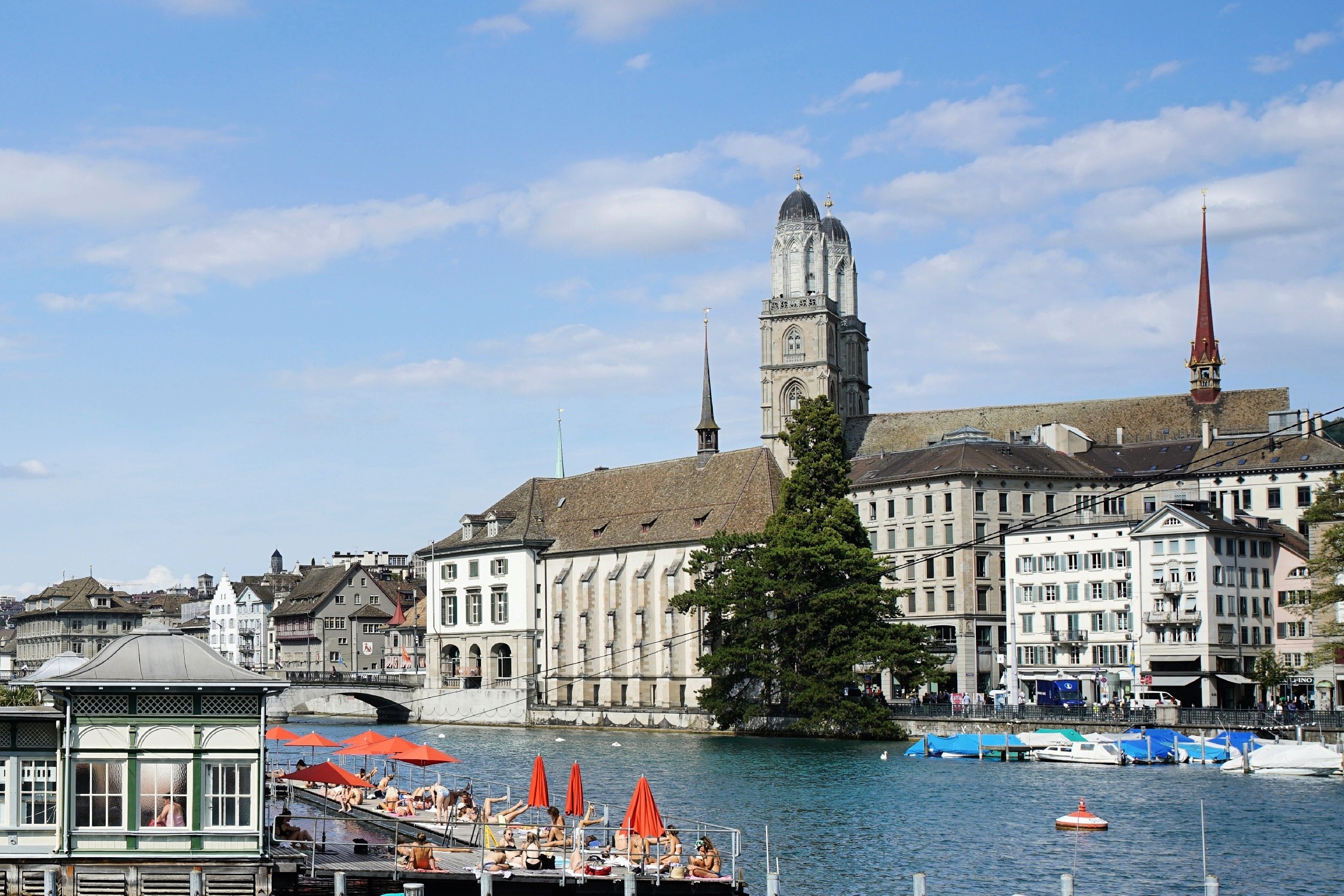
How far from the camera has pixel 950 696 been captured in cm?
9000

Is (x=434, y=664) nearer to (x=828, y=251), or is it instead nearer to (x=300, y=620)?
(x=300, y=620)

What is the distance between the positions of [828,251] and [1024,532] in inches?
2630

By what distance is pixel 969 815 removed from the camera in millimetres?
52844

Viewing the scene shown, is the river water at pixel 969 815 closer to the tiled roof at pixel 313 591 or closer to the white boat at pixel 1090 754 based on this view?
the white boat at pixel 1090 754

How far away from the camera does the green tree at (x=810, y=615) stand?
82125mm

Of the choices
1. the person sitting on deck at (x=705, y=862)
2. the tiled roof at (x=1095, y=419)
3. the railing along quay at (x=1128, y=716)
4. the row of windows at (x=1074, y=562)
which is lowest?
the railing along quay at (x=1128, y=716)

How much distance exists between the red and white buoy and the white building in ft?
147

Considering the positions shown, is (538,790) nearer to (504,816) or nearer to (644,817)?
(504,816)

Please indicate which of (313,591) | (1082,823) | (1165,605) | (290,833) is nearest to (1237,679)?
(1165,605)

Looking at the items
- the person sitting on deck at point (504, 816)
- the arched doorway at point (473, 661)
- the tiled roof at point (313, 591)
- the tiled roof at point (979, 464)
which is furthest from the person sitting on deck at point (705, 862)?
the tiled roof at point (313, 591)

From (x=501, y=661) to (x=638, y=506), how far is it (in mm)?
15860

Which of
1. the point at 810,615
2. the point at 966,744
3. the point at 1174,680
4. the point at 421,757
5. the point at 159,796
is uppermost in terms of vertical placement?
the point at 810,615

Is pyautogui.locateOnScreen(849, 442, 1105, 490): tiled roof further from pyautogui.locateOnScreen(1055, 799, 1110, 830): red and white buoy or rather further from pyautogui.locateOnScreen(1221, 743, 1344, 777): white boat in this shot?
pyautogui.locateOnScreen(1055, 799, 1110, 830): red and white buoy

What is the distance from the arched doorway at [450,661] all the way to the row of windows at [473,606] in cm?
191
